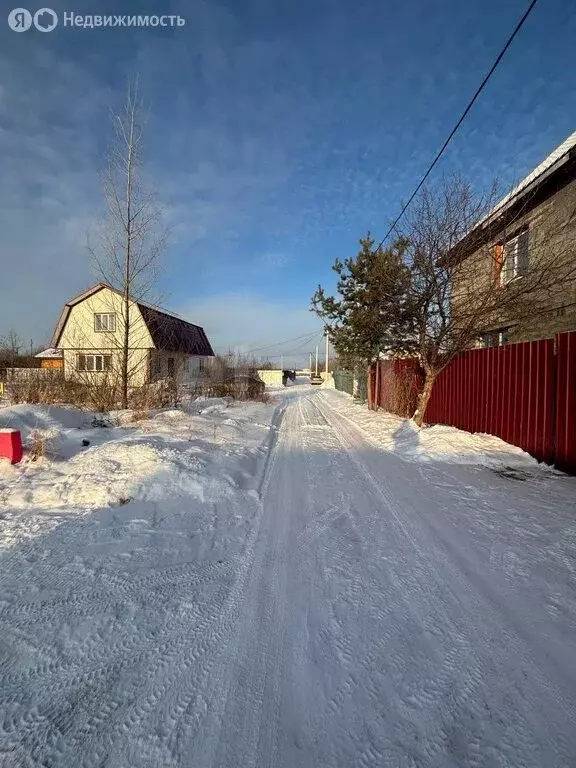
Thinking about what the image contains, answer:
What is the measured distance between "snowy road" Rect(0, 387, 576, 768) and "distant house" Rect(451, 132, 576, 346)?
6944 mm

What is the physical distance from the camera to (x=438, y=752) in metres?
1.62

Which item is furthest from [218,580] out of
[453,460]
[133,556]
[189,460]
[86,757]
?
[453,460]

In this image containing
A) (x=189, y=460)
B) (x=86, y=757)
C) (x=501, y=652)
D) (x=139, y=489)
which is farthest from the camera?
(x=189, y=460)

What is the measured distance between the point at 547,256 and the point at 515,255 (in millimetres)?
758

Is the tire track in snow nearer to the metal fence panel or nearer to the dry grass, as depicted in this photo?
the metal fence panel

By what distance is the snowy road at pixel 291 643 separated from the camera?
1.65 metres

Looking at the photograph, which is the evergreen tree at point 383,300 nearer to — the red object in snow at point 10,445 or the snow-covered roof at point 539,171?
the snow-covered roof at point 539,171

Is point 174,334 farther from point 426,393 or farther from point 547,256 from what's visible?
point 547,256

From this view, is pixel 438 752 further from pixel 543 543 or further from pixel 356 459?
pixel 356 459

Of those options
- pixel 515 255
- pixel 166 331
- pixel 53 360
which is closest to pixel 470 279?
pixel 515 255

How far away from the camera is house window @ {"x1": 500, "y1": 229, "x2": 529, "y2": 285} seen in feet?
31.8

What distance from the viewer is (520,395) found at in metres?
7.33

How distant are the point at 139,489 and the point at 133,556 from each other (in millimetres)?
1491

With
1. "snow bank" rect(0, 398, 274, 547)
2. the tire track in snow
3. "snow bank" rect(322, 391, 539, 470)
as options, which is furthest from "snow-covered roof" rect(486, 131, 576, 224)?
the tire track in snow
